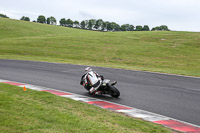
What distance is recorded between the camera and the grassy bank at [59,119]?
540 cm

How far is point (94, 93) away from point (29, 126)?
5060 millimetres

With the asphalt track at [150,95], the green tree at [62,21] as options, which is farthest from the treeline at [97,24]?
the asphalt track at [150,95]

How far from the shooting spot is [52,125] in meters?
5.60

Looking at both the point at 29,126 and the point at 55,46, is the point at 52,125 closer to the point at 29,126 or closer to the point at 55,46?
the point at 29,126

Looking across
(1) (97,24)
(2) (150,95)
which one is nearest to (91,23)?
(1) (97,24)

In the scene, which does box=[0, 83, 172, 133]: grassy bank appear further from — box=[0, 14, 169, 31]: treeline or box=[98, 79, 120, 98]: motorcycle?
box=[0, 14, 169, 31]: treeline

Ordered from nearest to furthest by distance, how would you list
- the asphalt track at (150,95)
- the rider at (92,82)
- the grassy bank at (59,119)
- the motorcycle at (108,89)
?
the grassy bank at (59,119) < the asphalt track at (150,95) < the motorcycle at (108,89) < the rider at (92,82)

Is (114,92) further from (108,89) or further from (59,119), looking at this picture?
(59,119)

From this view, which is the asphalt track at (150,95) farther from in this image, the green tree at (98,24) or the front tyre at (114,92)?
the green tree at (98,24)

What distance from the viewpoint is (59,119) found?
20.0ft

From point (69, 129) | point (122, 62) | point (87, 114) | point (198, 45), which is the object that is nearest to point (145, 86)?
point (87, 114)

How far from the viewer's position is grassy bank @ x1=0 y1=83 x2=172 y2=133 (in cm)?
540

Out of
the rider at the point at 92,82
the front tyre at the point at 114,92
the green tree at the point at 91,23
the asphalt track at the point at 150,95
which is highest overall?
the green tree at the point at 91,23

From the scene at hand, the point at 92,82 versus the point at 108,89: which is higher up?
the point at 92,82
